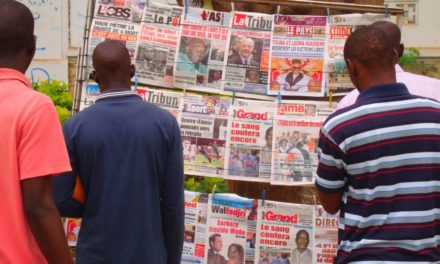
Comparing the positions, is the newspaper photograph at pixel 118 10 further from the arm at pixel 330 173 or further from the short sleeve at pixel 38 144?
the short sleeve at pixel 38 144

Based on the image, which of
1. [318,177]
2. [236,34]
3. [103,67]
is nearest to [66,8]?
[236,34]

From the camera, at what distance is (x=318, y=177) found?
2270mm

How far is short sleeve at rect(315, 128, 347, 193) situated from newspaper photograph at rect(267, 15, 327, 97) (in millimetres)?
1304

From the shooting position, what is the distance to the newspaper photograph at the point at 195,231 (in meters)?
3.45

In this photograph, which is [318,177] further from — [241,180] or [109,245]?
[241,180]

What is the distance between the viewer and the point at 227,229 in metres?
3.43

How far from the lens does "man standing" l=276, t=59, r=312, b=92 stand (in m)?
3.52

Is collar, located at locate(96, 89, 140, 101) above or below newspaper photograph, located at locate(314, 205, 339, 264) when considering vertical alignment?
above

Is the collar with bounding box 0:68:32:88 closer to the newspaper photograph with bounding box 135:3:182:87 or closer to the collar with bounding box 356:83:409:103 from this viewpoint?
the collar with bounding box 356:83:409:103

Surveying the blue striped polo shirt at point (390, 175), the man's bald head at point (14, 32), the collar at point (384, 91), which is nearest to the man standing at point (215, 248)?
the blue striped polo shirt at point (390, 175)

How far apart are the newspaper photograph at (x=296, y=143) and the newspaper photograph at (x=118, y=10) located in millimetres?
908

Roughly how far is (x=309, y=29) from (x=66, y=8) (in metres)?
6.25

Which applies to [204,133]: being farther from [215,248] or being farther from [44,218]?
[44,218]

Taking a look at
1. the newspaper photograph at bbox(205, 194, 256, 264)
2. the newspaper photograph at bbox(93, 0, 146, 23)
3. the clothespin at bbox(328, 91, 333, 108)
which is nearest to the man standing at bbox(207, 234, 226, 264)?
the newspaper photograph at bbox(205, 194, 256, 264)
